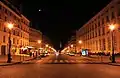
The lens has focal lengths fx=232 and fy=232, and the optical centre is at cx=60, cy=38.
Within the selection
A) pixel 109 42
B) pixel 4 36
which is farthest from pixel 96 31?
pixel 4 36

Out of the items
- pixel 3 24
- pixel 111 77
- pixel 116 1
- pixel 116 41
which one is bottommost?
pixel 111 77

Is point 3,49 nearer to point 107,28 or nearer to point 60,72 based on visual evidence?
point 107,28

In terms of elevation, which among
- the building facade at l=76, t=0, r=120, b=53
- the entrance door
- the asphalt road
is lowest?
the asphalt road

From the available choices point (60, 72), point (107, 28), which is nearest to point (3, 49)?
point (107, 28)

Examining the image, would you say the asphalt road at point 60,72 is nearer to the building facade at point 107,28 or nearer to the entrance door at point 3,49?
the building facade at point 107,28

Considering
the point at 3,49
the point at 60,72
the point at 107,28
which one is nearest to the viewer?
the point at 60,72

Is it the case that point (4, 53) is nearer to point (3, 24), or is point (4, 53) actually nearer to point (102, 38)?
point (3, 24)

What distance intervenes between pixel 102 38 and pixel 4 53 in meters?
29.8

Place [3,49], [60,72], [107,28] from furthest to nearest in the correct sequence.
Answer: [107,28] → [3,49] → [60,72]

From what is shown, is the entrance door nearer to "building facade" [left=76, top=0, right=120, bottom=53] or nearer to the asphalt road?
"building facade" [left=76, top=0, right=120, bottom=53]

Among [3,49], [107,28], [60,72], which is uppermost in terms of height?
[107,28]

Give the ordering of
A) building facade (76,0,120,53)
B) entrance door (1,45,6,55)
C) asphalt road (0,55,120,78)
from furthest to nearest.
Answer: entrance door (1,45,6,55), building facade (76,0,120,53), asphalt road (0,55,120,78)

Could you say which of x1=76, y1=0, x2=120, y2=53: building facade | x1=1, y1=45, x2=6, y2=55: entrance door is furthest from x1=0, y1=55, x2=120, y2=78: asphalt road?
x1=1, y1=45, x2=6, y2=55: entrance door

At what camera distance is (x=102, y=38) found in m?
70.9
